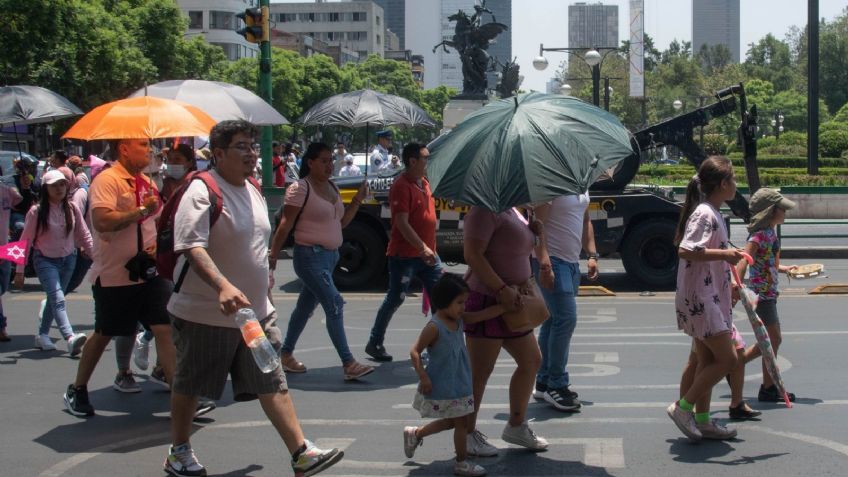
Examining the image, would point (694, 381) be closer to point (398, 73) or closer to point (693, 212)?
point (693, 212)

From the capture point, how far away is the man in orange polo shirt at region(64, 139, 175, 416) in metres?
7.04

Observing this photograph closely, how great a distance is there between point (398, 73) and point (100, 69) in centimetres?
8303

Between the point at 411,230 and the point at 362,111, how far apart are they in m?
4.04

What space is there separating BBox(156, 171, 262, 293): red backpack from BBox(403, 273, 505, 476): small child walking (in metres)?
1.14

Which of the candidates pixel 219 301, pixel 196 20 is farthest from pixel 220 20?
pixel 219 301

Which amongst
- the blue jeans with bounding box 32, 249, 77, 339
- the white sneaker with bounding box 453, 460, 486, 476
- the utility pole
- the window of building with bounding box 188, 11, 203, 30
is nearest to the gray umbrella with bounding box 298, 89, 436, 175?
the blue jeans with bounding box 32, 249, 77, 339

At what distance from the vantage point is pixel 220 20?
99.1 metres

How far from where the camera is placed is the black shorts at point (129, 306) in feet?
23.4

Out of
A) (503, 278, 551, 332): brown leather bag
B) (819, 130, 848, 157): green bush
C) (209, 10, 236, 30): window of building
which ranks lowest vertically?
(503, 278, 551, 332): brown leather bag

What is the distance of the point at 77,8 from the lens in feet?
127

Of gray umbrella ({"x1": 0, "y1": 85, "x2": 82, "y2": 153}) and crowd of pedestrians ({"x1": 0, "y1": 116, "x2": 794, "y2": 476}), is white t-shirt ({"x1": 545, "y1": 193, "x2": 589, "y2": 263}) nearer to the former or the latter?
crowd of pedestrians ({"x1": 0, "y1": 116, "x2": 794, "y2": 476})

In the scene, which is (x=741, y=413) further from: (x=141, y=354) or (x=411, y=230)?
(x=141, y=354)

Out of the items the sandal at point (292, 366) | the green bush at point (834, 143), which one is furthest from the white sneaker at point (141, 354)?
the green bush at point (834, 143)

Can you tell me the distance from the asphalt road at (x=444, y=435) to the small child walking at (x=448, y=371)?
268 millimetres
